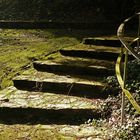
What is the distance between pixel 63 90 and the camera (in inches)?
280

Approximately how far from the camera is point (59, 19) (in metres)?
12.9

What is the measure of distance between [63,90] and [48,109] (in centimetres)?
73

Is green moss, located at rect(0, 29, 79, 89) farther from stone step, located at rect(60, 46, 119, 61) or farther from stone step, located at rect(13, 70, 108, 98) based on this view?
stone step, located at rect(60, 46, 119, 61)

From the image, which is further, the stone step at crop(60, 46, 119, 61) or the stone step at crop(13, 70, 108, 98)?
the stone step at crop(60, 46, 119, 61)

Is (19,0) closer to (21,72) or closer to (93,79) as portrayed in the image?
(21,72)

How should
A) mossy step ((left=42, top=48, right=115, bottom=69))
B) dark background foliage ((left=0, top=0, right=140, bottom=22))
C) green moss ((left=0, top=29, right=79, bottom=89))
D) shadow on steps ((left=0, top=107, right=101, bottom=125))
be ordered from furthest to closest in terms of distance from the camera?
dark background foliage ((left=0, top=0, right=140, bottom=22)), green moss ((left=0, top=29, right=79, bottom=89)), mossy step ((left=42, top=48, right=115, bottom=69)), shadow on steps ((left=0, top=107, right=101, bottom=125))

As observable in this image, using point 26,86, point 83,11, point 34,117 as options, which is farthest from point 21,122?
point 83,11

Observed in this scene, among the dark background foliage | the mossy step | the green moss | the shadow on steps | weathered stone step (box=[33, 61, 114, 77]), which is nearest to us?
the shadow on steps

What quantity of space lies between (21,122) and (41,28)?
20.5ft

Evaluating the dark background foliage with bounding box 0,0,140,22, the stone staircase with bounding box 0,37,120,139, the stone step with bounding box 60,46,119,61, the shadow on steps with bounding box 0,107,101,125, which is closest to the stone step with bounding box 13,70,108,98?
the stone staircase with bounding box 0,37,120,139

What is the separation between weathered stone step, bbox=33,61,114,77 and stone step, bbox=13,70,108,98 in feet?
0.72

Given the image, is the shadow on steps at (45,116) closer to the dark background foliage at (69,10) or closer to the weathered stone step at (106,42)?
the weathered stone step at (106,42)

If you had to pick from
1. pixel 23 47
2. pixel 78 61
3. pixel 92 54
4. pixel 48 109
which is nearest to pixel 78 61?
pixel 78 61

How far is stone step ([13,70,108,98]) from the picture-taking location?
22.6 ft
